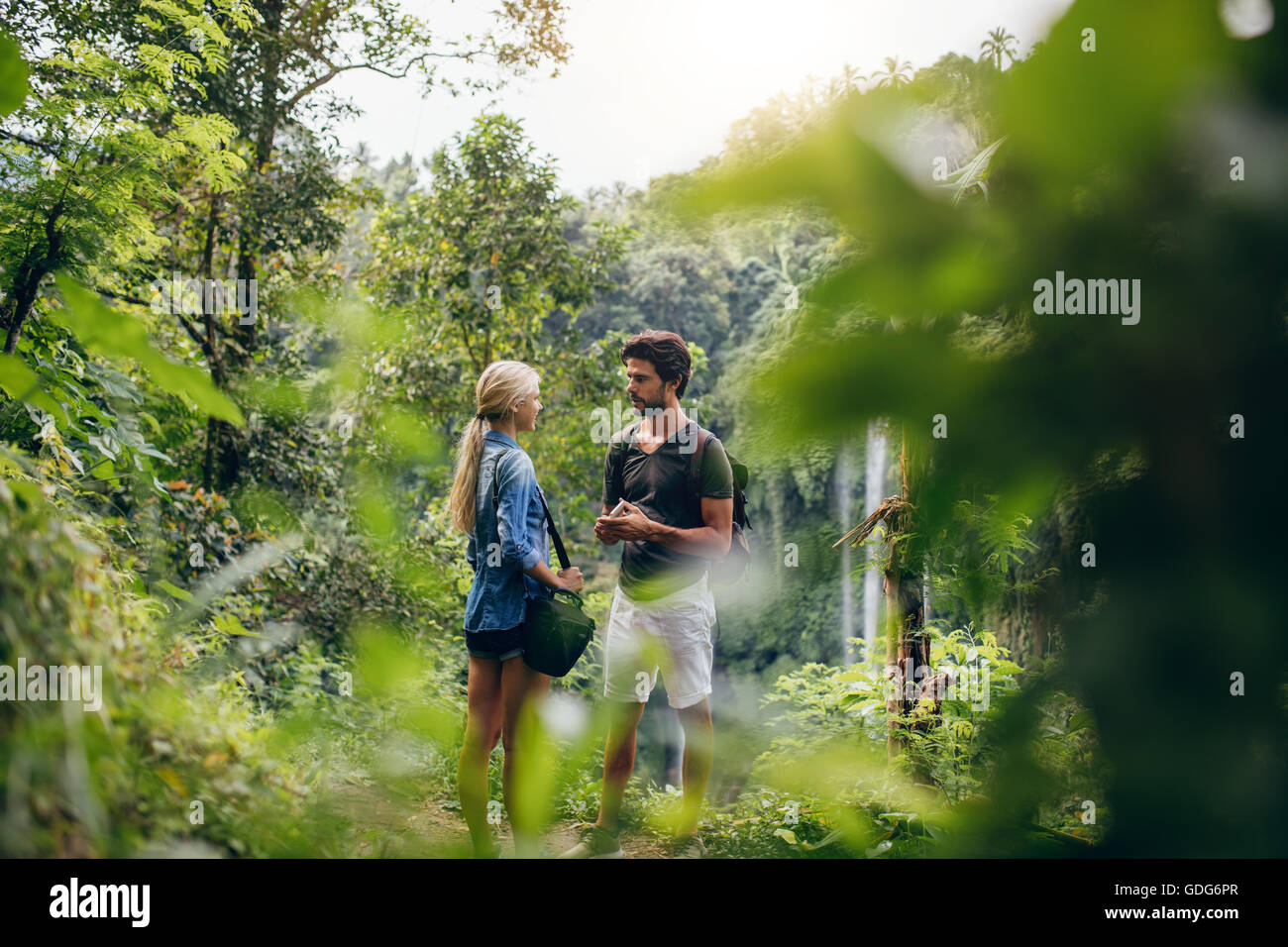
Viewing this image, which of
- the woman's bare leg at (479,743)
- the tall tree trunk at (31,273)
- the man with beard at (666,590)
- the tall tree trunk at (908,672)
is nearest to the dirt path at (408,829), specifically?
the woman's bare leg at (479,743)

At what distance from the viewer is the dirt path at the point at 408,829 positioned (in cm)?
100

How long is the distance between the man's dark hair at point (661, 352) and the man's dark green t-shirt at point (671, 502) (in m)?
0.19

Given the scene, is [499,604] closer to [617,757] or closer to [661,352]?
[617,757]

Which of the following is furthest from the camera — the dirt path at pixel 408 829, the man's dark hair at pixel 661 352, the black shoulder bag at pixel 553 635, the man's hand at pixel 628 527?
the man's dark hair at pixel 661 352

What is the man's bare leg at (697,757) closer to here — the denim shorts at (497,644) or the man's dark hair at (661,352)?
the denim shorts at (497,644)

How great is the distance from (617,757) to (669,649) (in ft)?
1.28

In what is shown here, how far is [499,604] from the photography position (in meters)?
2.13

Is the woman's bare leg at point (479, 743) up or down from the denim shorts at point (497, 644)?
down

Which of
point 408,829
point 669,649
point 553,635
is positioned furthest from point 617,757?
point 408,829

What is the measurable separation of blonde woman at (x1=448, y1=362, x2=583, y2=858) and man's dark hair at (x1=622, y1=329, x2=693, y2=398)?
0.50 m

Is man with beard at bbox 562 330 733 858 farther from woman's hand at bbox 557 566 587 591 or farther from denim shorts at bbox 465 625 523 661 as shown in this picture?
denim shorts at bbox 465 625 523 661

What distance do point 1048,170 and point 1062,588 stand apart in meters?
0.23
